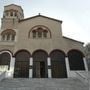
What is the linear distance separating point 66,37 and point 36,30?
4560 mm

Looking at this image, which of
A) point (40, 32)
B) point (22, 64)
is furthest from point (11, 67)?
point (40, 32)

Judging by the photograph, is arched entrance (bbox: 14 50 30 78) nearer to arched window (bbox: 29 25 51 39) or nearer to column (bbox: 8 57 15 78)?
column (bbox: 8 57 15 78)

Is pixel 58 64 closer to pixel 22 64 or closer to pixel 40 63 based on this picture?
pixel 40 63

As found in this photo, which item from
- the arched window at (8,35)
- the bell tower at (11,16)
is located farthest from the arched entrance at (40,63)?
the bell tower at (11,16)

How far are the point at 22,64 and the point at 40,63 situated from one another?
7.77ft

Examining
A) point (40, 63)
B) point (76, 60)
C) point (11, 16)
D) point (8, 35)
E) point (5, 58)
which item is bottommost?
point (40, 63)

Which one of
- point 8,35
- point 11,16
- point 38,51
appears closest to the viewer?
point 38,51

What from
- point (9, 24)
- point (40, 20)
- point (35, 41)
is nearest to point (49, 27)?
point (40, 20)

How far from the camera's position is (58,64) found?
1773cm

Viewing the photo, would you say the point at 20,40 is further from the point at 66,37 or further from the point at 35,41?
the point at 66,37

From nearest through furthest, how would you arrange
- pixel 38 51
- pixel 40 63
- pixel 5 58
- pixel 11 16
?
pixel 5 58
pixel 40 63
pixel 38 51
pixel 11 16

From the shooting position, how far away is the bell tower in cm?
2023

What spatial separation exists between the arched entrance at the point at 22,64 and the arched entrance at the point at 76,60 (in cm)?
571

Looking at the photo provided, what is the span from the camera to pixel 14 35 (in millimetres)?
19875
